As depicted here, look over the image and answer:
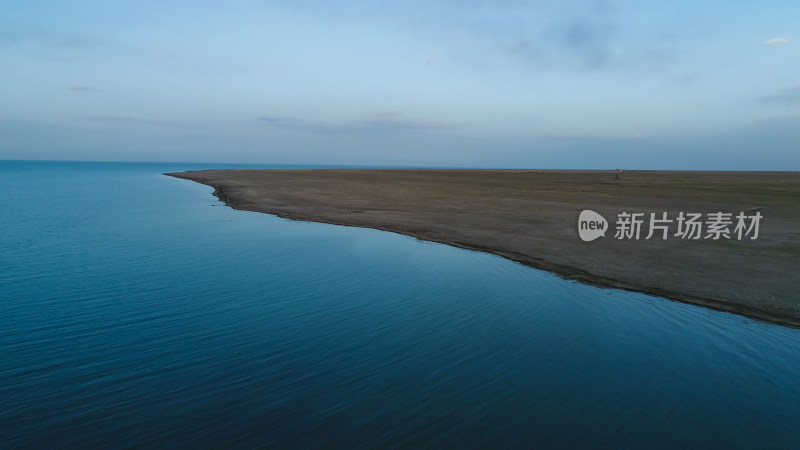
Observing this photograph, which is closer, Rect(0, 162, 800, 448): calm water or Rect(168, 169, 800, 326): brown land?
Rect(0, 162, 800, 448): calm water

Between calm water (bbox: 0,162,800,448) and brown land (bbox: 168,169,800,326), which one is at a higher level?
brown land (bbox: 168,169,800,326)

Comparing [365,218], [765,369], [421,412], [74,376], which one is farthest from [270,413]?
[365,218]

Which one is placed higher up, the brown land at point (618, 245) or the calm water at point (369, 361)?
the brown land at point (618, 245)

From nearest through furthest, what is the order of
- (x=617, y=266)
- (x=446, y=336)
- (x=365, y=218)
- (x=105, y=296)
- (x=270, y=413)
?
(x=270, y=413) → (x=446, y=336) → (x=105, y=296) → (x=617, y=266) → (x=365, y=218)

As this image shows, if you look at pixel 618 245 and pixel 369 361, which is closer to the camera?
pixel 369 361

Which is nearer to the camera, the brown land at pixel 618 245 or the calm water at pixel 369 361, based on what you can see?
the calm water at pixel 369 361

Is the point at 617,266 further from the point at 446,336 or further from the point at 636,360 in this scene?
the point at 446,336

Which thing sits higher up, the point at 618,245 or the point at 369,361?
the point at 618,245

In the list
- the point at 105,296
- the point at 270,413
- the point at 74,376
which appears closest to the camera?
the point at 270,413
